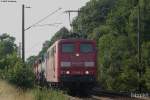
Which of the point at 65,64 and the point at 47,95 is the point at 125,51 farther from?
the point at 47,95

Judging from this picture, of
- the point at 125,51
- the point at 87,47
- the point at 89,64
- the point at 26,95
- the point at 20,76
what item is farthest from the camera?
the point at 125,51

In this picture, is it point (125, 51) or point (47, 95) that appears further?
point (125, 51)

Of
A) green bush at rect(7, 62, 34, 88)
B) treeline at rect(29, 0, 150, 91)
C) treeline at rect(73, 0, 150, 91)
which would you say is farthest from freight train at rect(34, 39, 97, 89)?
treeline at rect(73, 0, 150, 91)

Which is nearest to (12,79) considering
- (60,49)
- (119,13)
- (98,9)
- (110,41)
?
(60,49)

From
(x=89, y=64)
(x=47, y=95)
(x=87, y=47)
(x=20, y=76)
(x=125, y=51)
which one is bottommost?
(x=47, y=95)

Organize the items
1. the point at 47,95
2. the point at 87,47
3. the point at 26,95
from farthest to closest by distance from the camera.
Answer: the point at 87,47
the point at 47,95
the point at 26,95

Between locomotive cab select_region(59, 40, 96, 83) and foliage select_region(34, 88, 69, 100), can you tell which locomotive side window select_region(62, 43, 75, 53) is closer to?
locomotive cab select_region(59, 40, 96, 83)

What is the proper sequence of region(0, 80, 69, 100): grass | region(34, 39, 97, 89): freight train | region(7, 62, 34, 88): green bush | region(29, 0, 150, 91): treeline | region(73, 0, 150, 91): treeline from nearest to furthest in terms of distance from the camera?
region(0, 80, 69, 100): grass → region(7, 62, 34, 88): green bush → region(34, 39, 97, 89): freight train → region(29, 0, 150, 91): treeline → region(73, 0, 150, 91): treeline

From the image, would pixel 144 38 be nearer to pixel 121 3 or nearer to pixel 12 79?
pixel 121 3

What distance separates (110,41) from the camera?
63.4 m

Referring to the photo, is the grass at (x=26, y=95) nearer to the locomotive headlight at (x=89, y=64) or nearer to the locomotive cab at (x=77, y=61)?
the locomotive cab at (x=77, y=61)

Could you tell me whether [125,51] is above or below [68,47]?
above

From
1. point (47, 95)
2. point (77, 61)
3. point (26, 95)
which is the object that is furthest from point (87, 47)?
point (26, 95)

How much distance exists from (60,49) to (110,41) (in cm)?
2662
